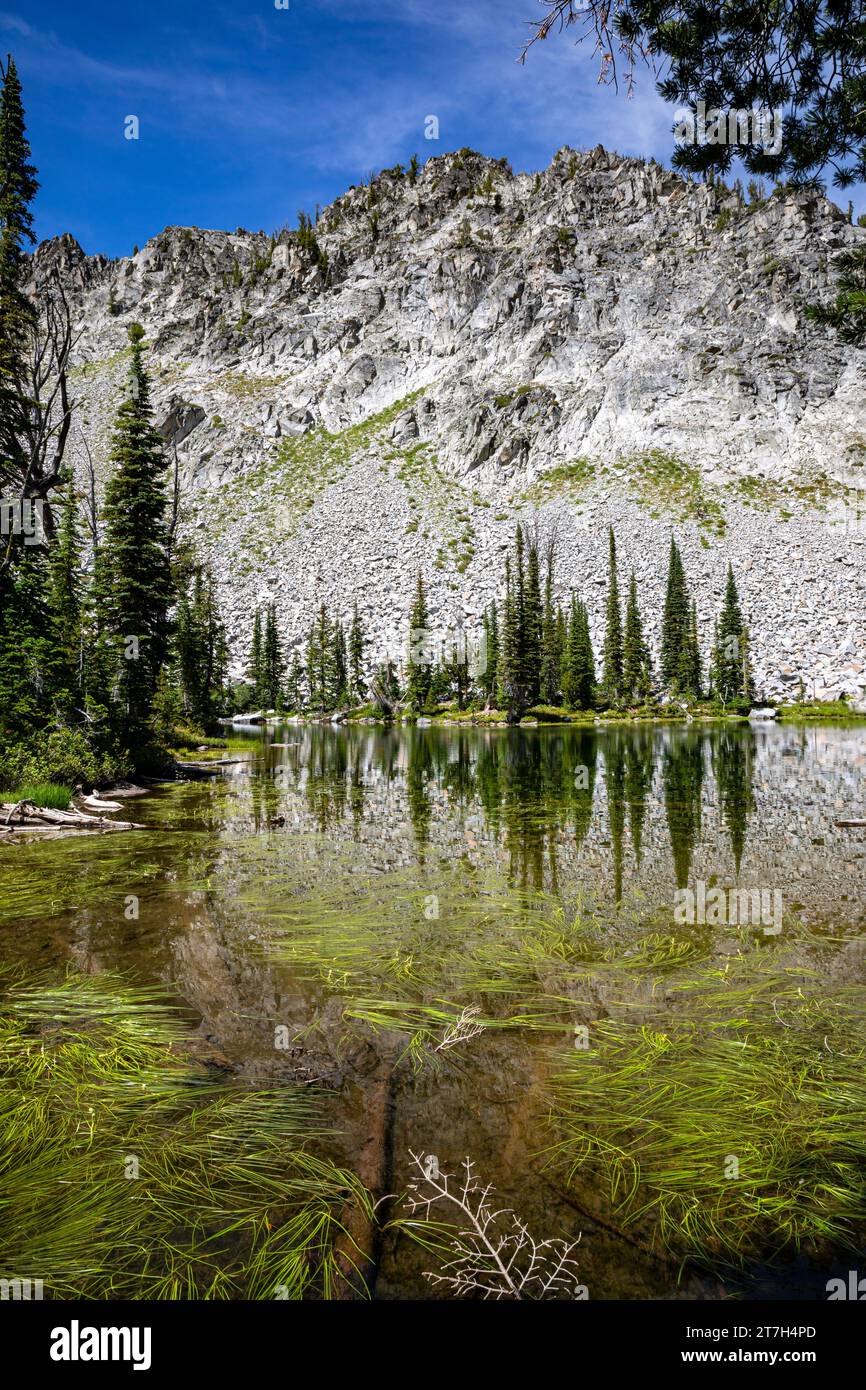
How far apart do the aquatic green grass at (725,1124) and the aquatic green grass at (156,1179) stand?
1.53 m

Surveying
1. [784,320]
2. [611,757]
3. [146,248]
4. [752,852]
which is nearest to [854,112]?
[752,852]

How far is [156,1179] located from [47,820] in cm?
1272

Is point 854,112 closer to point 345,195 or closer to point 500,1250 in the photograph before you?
point 500,1250

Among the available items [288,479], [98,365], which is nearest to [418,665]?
[288,479]

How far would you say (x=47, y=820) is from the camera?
46.2 feet

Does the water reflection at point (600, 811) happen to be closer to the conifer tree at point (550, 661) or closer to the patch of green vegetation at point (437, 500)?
the conifer tree at point (550, 661)

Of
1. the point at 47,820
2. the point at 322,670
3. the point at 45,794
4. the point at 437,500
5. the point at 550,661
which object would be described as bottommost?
the point at 47,820

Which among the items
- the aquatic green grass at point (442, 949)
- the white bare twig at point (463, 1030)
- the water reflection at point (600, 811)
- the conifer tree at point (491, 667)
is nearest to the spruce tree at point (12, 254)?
the water reflection at point (600, 811)

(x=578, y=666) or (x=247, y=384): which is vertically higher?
(x=247, y=384)

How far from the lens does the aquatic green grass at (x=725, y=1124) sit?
329 centimetres

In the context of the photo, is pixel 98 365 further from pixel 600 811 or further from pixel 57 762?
pixel 600 811

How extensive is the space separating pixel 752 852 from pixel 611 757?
19.9m

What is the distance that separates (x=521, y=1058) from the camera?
15.7 ft
